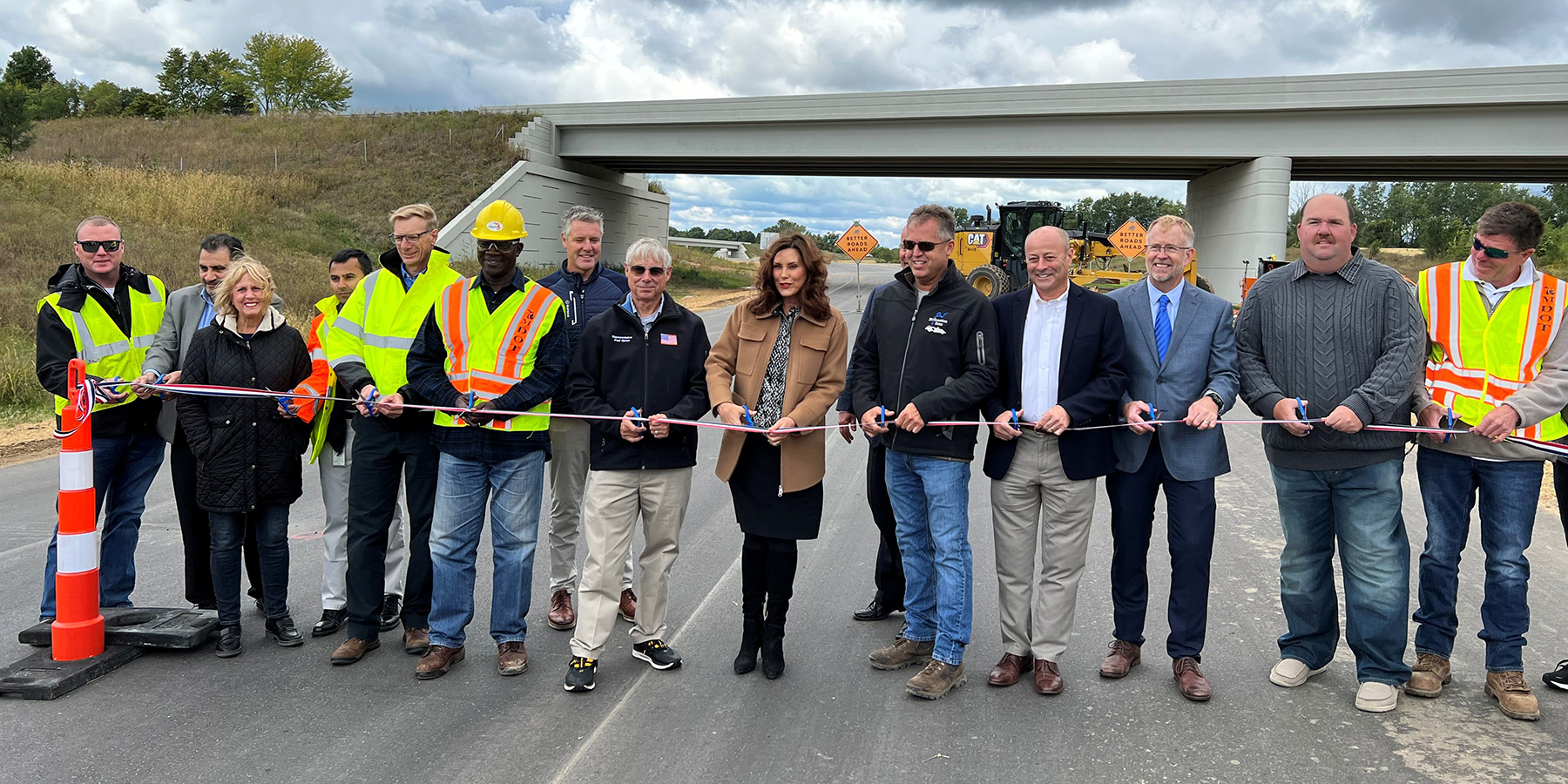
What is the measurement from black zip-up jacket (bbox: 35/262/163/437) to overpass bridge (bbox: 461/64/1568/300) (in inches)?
1158

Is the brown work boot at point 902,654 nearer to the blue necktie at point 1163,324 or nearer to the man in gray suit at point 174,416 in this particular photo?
the blue necktie at point 1163,324

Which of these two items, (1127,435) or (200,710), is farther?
(1127,435)

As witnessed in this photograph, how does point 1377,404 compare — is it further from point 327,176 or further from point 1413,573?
point 327,176

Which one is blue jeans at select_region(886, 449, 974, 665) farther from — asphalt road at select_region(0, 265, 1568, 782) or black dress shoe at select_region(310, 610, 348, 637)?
black dress shoe at select_region(310, 610, 348, 637)

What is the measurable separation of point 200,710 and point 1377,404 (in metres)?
5.09

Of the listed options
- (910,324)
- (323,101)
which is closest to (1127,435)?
(910,324)

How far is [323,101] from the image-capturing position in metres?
70.7

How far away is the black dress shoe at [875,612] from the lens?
17.6 ft

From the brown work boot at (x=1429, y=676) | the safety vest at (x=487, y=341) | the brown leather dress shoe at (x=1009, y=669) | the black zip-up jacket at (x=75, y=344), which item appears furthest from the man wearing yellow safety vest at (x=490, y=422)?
the brown work boot at (x=1429, y=676)

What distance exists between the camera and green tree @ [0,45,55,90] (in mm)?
78562

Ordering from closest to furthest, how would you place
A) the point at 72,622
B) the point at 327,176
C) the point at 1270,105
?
the point at 72,622 < the point at 1270,105 < the point at 327,176

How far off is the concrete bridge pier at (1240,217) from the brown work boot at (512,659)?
28.8m

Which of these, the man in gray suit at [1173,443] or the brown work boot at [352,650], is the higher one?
the man in gray suit at [1173,443]

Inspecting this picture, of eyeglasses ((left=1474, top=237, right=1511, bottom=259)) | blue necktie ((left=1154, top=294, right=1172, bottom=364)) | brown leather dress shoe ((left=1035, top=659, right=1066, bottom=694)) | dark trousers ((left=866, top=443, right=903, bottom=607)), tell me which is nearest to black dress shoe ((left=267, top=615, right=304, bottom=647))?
dark trousers ((left=866, top=443, right=903, bottom=607))
